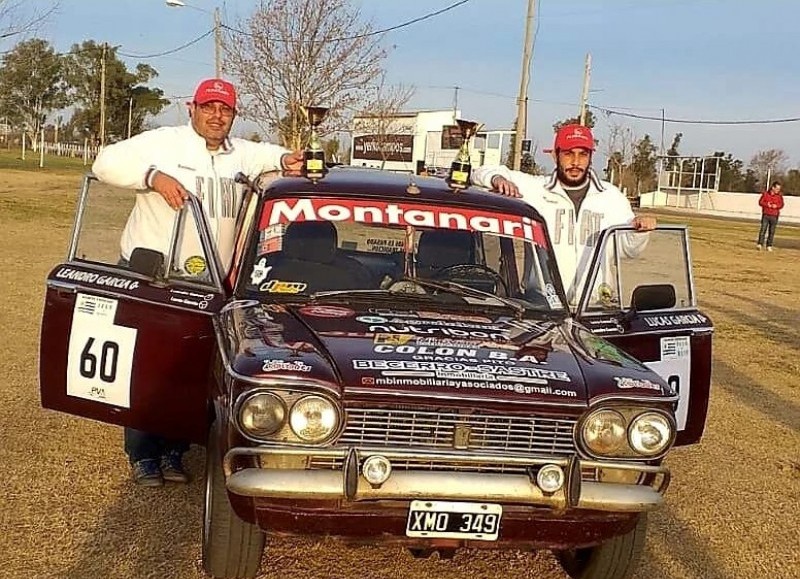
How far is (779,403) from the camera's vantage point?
8648 millimetres

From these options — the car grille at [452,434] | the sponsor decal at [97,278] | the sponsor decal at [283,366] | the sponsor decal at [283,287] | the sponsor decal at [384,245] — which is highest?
the sponsor decal at [384,245]

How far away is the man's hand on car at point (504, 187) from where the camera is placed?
5.60 meters

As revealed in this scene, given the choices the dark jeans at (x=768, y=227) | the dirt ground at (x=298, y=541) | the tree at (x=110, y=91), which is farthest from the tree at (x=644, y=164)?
the dirt ground at (x=298, y=541)

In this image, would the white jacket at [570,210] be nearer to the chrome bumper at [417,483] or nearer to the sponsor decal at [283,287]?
the sponsor decal at [283,287]

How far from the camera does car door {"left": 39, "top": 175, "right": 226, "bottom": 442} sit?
4.86m

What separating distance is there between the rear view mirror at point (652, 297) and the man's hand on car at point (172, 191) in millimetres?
2257

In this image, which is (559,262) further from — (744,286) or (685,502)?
(744,286)

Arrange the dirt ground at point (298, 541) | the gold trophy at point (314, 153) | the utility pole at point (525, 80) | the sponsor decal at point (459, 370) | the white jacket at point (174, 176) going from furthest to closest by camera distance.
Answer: the utility pole at point (525, 80) < the white jacket at point (174, 176) < the gold trophy at point (314, 153) < the dirt ground at point (298, 541) < the sponsor decal at point (459, 370)

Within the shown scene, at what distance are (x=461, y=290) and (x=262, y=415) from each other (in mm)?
1564

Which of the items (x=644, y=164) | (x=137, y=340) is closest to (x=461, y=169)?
(x=137, y=340)

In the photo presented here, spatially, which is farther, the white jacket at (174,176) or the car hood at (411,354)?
the white jacket at (174,176)

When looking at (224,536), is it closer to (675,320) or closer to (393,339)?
(393,339)

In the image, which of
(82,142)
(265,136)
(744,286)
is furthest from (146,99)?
(744,286)

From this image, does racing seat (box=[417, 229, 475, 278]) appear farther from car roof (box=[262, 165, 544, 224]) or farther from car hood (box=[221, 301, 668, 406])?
car hood (box=[221, 301, 668, 406])
